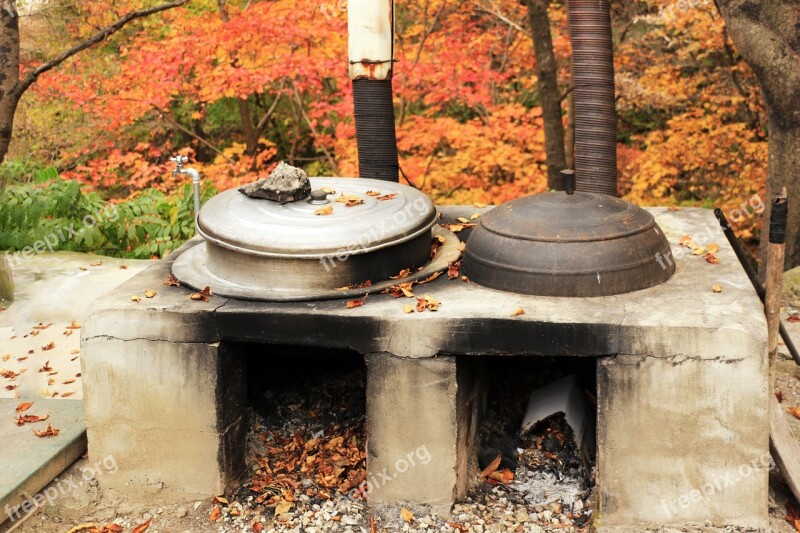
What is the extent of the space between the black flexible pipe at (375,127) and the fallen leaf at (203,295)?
268 centimetres

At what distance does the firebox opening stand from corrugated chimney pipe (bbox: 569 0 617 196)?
5.47ft

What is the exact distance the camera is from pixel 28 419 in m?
5.87

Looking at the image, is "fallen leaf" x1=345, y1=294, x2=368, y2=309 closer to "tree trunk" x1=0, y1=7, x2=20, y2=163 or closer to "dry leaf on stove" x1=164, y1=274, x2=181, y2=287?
"dry leaf on stove" x1=164, y1=274, x2=181, y2=287

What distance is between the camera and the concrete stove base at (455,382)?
466cm

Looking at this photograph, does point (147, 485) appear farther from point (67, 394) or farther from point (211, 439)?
point (67, 394)

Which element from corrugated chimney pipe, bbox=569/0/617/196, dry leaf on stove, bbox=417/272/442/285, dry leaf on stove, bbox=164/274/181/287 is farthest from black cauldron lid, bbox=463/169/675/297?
dry leaf on stove, bbox=164/274/181/287

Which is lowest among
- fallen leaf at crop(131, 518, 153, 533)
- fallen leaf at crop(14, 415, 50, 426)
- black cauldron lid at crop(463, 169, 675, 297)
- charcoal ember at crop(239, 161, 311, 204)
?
fallen leaf at crop(131, 518, 153, 533)

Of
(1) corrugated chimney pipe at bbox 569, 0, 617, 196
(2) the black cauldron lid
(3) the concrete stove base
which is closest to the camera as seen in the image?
(3) the concrete stove base

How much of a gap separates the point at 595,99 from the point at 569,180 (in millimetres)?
1971

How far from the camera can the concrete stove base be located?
4.66 metres

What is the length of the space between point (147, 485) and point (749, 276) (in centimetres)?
433

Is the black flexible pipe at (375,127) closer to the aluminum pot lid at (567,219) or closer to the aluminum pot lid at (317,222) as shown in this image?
the aluminum pot lid at (317,222)

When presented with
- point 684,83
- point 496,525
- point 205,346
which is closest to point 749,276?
point 496,525

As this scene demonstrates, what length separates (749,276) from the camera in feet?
18.6
